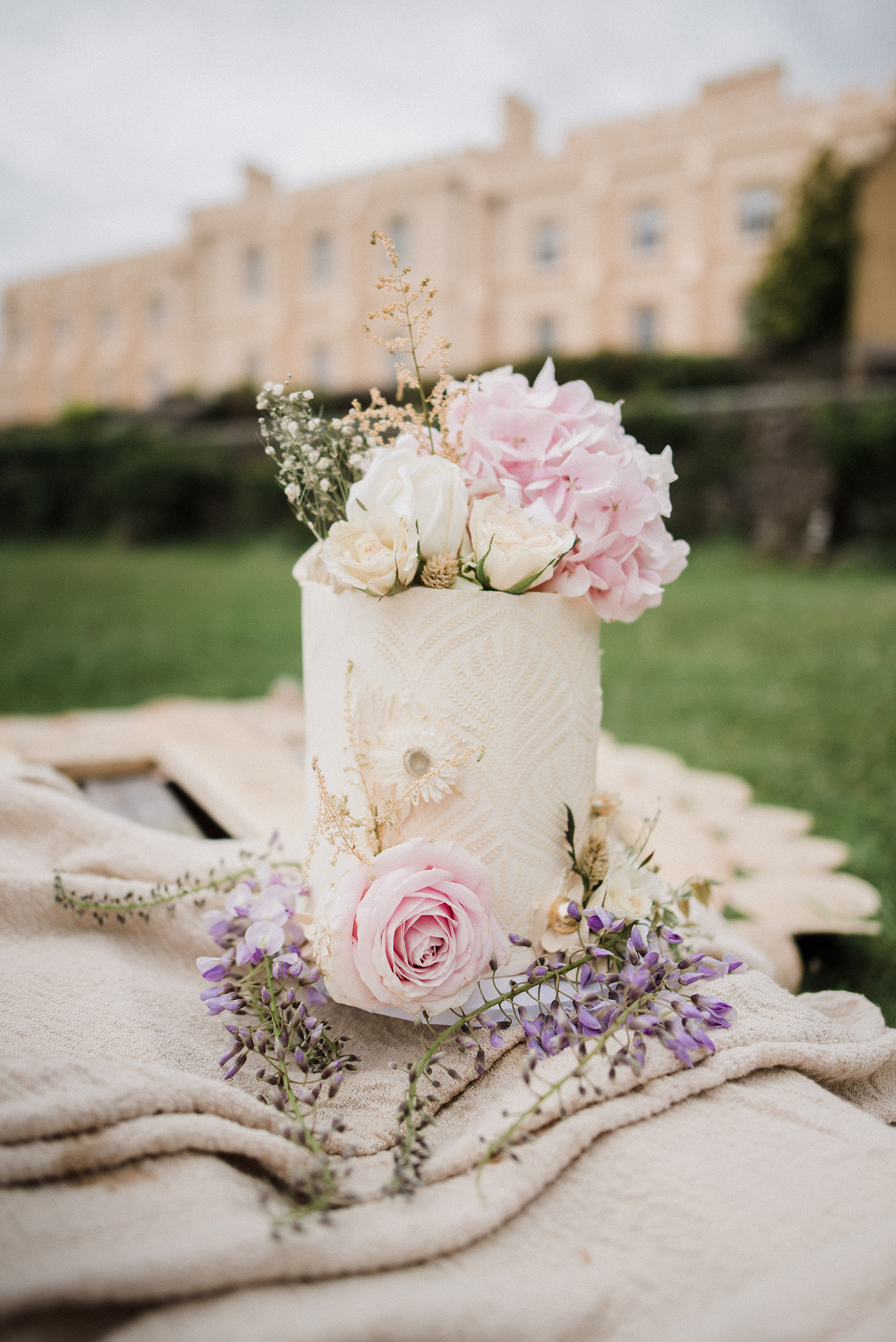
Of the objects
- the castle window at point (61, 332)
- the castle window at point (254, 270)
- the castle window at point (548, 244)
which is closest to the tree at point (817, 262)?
the castle window at point (548, 244)

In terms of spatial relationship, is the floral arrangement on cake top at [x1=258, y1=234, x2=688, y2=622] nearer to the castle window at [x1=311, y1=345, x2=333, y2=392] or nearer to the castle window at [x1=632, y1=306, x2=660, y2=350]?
the castle window at [x1=632, y1=306, x2=660, y2=350]

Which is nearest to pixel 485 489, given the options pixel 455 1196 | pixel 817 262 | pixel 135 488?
pixel 455 1196

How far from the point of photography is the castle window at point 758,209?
18.9 metres

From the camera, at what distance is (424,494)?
4.10ft

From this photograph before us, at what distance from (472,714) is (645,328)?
70.7 ft

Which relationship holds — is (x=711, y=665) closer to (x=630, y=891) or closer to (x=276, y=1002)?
(x=630, y=891)

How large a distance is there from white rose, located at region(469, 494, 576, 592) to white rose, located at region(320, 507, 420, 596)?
10 cm

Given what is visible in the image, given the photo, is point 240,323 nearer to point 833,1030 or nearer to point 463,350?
point 463,350

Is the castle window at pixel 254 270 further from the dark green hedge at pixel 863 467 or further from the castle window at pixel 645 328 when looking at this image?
the dark green hedge at pixel 863 467

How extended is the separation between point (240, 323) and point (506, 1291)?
26852 millimetres

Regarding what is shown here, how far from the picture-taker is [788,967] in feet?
5.95

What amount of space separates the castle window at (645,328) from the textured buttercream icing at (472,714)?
69.0 ft

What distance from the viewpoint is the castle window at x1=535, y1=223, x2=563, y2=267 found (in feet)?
69.6

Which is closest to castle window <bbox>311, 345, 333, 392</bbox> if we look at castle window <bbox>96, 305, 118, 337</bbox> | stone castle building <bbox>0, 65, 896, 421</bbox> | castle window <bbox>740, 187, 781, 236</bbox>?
stone castle building <bbox>0, 65, 896, 421</bbox>
